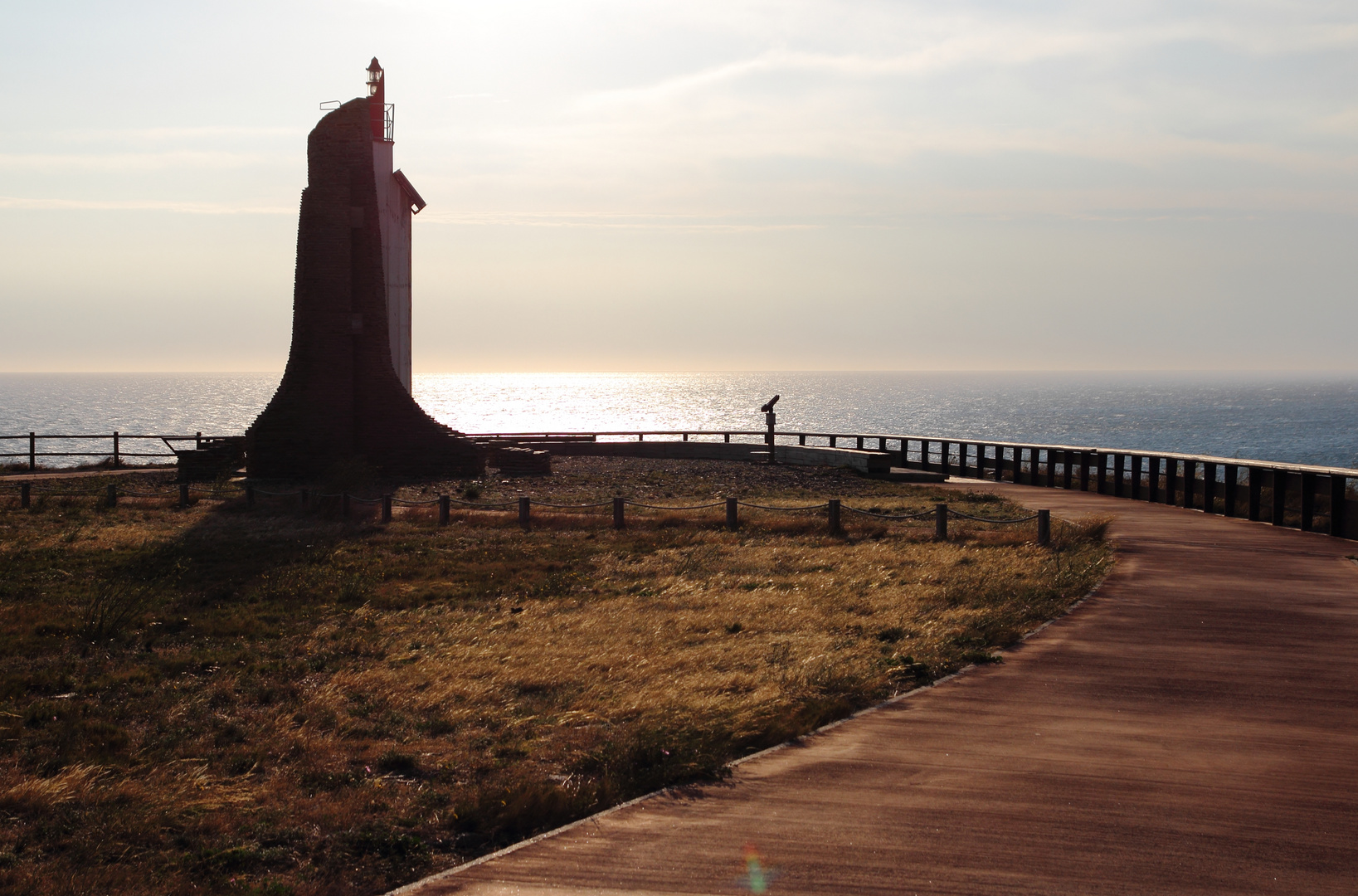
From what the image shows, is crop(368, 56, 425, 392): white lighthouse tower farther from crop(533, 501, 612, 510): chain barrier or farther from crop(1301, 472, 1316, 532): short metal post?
crop(1301, 472, 1316, 532): short metal post

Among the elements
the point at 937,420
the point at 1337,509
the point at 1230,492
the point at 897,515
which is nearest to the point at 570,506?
the point at 897,515

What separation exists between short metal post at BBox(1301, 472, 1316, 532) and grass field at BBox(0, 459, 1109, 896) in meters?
3.32

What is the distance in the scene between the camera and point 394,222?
34688 mm

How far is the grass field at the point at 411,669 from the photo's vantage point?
5.34m

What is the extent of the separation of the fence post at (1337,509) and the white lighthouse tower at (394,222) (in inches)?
975

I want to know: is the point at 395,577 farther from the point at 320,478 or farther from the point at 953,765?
the point at 320,478

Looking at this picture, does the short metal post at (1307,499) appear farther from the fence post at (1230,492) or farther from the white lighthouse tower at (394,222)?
the white lighthouse tower at (394,222)

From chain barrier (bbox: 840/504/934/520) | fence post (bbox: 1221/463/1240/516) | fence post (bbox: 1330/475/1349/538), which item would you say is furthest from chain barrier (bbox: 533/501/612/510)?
fence post (bbox: 1330/475/1349/538)

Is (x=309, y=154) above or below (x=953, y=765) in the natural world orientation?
above

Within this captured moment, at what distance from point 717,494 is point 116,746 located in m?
16.5

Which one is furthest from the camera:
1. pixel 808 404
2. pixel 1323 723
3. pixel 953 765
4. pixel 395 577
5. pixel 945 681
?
pixel 808 404

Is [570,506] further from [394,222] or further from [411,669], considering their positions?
[394,222]

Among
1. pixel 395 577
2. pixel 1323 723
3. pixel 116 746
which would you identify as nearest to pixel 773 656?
pixel 1323 723

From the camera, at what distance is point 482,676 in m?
8.36
